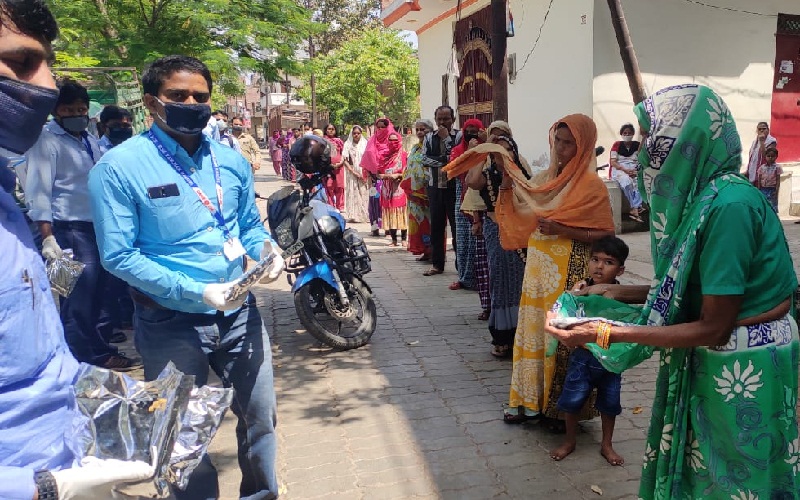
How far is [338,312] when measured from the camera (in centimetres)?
522

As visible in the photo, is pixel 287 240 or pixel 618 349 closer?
pixel 618 349

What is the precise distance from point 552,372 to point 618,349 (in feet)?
5.46

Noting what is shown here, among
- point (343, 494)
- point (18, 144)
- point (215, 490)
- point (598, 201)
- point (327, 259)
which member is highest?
point (18, 144)

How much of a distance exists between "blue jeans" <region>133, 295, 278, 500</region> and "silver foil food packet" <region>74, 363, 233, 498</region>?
2.32 feet

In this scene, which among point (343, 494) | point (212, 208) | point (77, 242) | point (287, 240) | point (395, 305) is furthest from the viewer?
point (395, 305)

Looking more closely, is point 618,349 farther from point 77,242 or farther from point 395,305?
point 395,305

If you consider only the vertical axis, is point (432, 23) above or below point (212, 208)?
above

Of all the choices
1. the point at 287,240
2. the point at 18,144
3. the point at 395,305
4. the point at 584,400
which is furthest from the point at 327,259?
the point at 18,144

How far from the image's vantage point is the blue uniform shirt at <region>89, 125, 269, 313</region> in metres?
2.29

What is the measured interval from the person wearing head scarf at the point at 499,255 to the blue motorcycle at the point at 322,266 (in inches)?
47.9

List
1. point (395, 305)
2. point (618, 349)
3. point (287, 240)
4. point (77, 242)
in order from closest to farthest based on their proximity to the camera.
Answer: point (618, 349)
point (77, 242)
point (287, 240)
point (395, 305)

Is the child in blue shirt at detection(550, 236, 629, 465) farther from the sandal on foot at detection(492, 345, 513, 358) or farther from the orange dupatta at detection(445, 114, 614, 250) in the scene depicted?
the sandal on foot at detection(492, 345, 513, 358)

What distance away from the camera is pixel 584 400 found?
3273 millimetres

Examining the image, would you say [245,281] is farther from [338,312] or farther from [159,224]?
[338,312]
